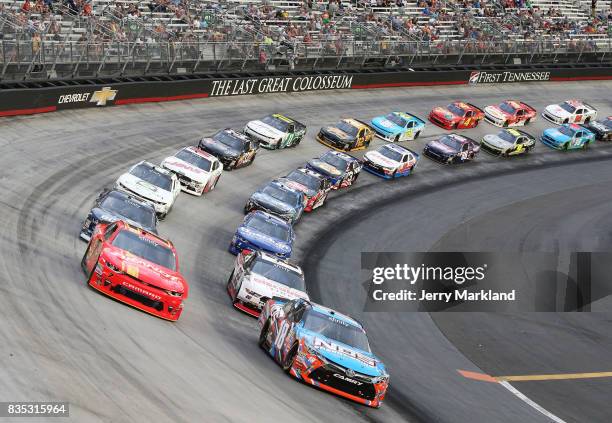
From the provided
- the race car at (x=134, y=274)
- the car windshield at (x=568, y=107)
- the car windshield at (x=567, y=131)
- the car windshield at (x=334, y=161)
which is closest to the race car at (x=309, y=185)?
the car windshield at (x=334, y=161)

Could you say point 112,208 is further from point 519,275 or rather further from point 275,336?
point 519,275

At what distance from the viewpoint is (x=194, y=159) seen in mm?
33438

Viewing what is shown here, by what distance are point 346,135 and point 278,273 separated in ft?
63.0

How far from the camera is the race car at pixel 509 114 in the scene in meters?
53.2

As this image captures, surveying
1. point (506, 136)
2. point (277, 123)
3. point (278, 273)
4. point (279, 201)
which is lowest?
point (506, 136)

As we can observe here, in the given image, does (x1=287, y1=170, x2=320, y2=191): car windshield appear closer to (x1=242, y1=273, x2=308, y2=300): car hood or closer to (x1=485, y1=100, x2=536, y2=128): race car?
(x1=242, y1=273, x2=308, y2=300): car hood

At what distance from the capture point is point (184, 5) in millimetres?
47469

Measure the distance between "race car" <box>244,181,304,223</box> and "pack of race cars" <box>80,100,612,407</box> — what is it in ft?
0.10

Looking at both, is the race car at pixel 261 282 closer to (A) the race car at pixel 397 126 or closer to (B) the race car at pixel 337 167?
(B) the race car at pixel 337 167

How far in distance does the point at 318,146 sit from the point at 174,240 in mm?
15223

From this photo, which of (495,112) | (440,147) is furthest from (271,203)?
(495,112)

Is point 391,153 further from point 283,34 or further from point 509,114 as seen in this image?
point 509,114

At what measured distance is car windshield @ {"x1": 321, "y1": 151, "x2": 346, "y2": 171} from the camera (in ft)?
127

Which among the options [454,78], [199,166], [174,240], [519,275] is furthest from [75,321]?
[454,78]
